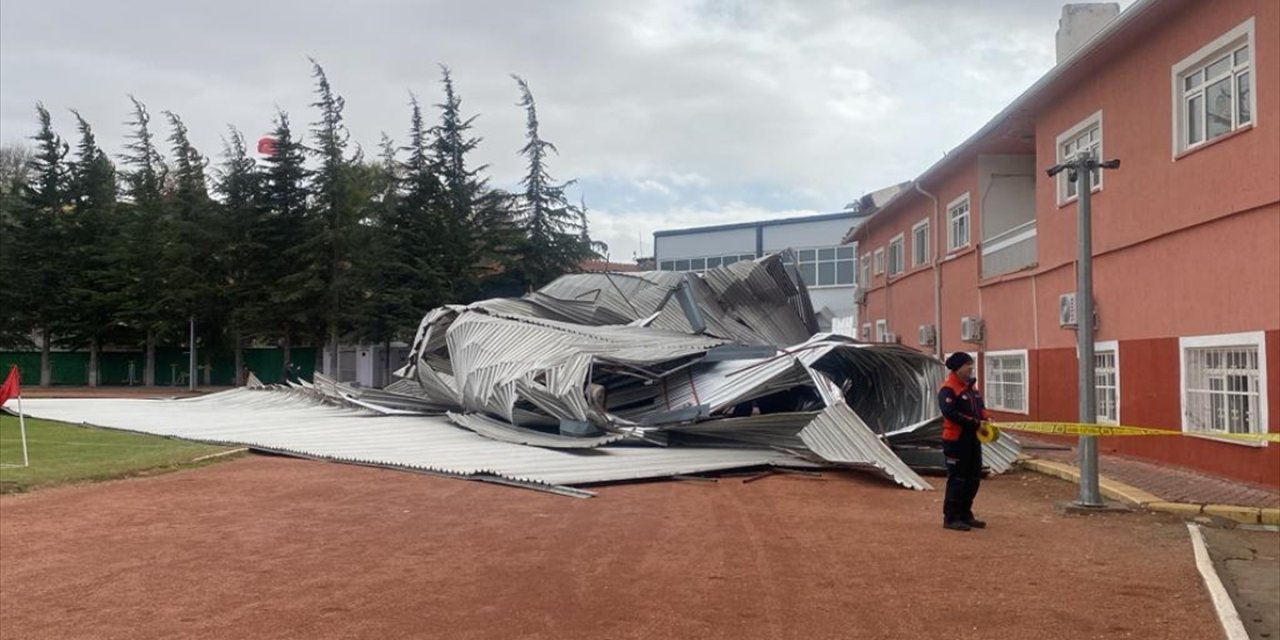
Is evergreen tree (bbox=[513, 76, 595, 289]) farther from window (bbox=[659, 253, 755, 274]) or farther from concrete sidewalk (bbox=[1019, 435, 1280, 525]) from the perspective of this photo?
concrete sidewalk (bbox=[1019, 435, 1280, 525])

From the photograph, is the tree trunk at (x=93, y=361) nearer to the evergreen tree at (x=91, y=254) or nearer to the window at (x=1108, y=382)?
the evergreen tree at (x=91, y=254)

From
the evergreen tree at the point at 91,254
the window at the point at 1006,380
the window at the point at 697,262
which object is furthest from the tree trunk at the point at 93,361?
the window at the point at 1006,380

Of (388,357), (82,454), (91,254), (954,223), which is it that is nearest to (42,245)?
(91,254)

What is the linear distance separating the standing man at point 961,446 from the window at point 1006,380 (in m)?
10.1

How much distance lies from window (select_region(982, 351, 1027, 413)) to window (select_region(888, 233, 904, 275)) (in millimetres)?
9012

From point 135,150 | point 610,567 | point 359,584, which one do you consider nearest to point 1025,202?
point 610,567

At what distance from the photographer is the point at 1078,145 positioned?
15977mm

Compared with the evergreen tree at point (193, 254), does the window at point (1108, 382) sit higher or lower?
lower

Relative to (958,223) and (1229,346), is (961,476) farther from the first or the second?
(958,223)

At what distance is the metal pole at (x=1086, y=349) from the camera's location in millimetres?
9727

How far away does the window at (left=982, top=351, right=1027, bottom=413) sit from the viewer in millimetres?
18797

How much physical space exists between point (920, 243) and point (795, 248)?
2164 centimetres

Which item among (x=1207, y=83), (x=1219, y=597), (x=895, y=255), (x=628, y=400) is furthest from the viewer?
(x=895, y=255)

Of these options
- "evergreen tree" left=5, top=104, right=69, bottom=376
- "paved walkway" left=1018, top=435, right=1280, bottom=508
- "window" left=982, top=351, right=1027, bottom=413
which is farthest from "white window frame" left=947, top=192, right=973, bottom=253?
"evergreen tree" left=5, top=104, right=69, bottom=376
